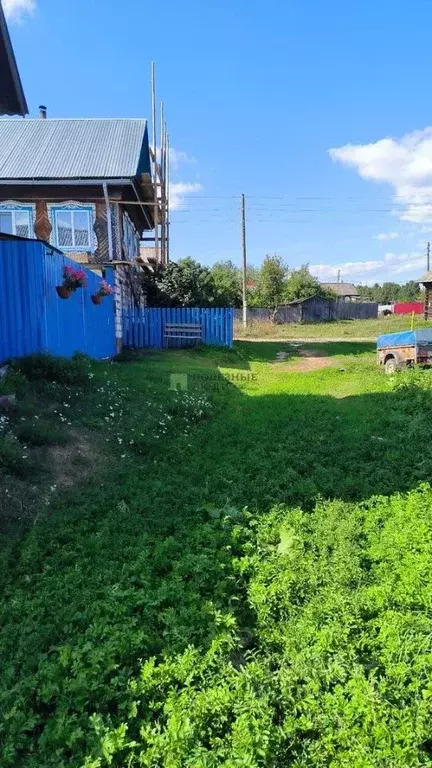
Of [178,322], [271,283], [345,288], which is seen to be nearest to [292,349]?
[178,322]

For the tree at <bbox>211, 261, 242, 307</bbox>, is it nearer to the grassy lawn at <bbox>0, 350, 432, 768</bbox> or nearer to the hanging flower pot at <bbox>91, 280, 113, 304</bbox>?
the hanging flower pot at <bbox>91, 280, 113, 304</bbox>

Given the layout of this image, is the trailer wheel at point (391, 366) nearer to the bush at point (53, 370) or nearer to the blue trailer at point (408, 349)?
the blue trailer at point (408, 349)

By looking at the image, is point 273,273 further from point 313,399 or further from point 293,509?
point 293,509

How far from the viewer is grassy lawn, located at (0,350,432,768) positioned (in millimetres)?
2348

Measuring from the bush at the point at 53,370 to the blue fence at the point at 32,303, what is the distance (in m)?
0.37

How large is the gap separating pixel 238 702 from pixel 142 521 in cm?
229

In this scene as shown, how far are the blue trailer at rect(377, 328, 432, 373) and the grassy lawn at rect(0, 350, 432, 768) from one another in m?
5.40

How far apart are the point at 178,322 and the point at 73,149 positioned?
7029mm

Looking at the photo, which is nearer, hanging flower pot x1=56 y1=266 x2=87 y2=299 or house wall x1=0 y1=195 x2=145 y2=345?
hanging flower pot x1=56 y1=266 x2=87 y2=299

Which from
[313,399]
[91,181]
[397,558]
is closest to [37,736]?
[397,558]

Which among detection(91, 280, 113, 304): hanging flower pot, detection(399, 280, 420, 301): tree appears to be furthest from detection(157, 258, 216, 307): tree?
detection(399, 280, 420, 301): tree

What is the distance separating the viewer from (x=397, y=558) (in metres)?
3.78

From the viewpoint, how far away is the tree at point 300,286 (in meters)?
44.8

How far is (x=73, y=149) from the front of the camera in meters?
17.9
